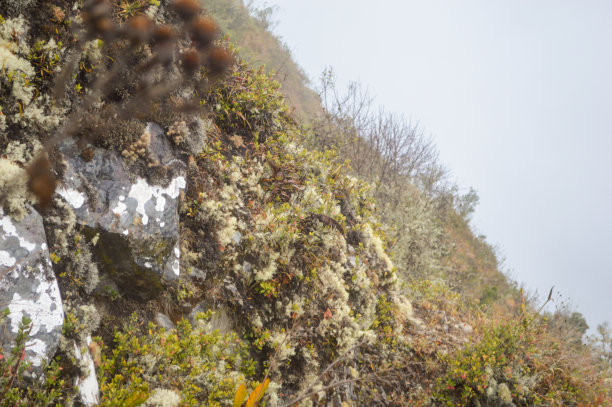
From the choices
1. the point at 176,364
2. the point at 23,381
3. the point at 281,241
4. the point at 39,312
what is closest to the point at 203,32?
the point at 281,241

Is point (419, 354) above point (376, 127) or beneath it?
beneath

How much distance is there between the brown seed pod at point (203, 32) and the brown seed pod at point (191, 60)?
0.20 metres

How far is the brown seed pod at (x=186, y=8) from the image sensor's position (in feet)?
14.3

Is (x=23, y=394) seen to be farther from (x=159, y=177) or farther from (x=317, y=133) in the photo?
(x=317, y=133)

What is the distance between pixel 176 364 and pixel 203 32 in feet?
12.8

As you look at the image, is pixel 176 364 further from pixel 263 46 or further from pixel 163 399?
pixel 263 46

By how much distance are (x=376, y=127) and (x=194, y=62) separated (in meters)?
7.80

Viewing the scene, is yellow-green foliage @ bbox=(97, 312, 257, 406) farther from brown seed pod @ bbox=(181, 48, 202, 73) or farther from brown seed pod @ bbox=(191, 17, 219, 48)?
brown seed pod @ bbox=(191, 17, 219, 48)

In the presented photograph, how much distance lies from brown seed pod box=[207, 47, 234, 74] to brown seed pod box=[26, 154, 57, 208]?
94.6 inches

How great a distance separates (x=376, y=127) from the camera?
11305mm

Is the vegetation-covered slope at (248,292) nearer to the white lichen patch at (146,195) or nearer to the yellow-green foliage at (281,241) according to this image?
the yellow-green foliage at (281,241)

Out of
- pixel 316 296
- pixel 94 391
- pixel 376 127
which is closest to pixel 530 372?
pixel 316 296

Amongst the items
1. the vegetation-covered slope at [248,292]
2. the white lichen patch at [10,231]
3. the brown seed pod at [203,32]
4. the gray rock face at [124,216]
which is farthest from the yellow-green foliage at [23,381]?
the brown seed pod at [203,32]

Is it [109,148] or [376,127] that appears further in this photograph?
[376,127]
